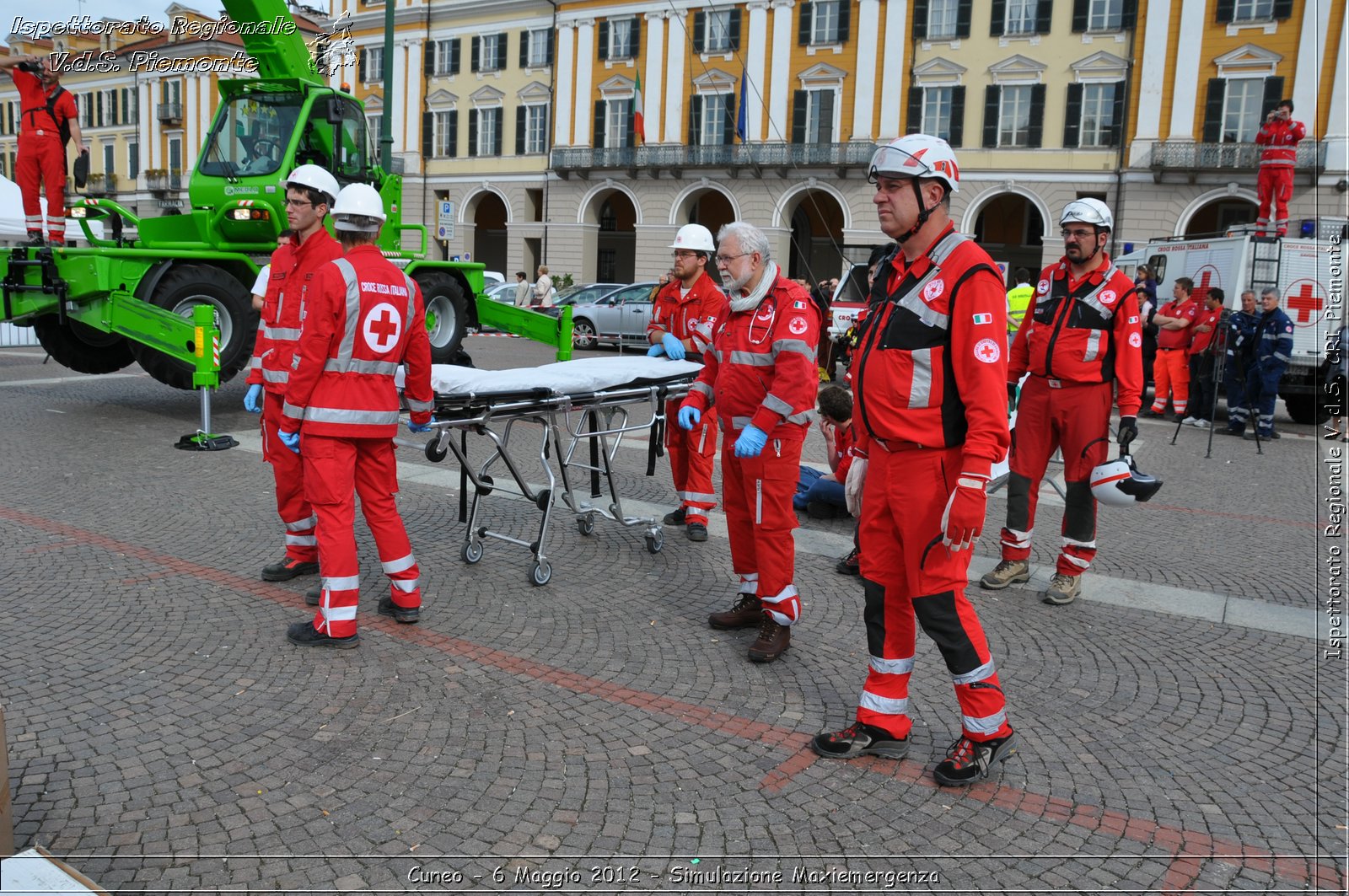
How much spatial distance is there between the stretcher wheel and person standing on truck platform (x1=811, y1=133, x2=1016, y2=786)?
2.93 meters

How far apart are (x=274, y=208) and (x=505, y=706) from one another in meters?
8.33

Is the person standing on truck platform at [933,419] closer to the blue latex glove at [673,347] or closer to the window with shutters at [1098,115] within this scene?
the blue latex glove at [673,347]

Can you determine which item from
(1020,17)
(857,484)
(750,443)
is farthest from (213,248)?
(1020,17)

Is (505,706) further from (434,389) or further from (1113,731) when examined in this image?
(1113,731)

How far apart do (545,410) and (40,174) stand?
7.87 meters

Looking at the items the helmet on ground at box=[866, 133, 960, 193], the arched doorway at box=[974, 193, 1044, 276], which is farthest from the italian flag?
the helmet on ground at box=[866, 133, 960, 193]

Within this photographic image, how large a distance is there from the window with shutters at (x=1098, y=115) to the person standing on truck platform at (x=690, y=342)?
34.1 meters

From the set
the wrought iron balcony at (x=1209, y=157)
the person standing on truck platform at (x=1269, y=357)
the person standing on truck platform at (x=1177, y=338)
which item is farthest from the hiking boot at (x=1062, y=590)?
the wrought iron balcony at (x=1209, y=157)

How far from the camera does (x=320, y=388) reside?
4.62 metres

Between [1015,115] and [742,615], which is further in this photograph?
[1015,115]

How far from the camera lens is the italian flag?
132 ft

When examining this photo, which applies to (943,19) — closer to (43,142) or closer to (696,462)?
(43,142)

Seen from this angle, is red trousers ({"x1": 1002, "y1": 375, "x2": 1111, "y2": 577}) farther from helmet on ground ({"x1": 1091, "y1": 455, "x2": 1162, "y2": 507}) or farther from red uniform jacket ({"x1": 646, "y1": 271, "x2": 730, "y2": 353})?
red uniform jacket ({"x1": 646, "y1": 271, "x2": 730, "y2": 353})

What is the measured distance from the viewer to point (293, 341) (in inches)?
215
